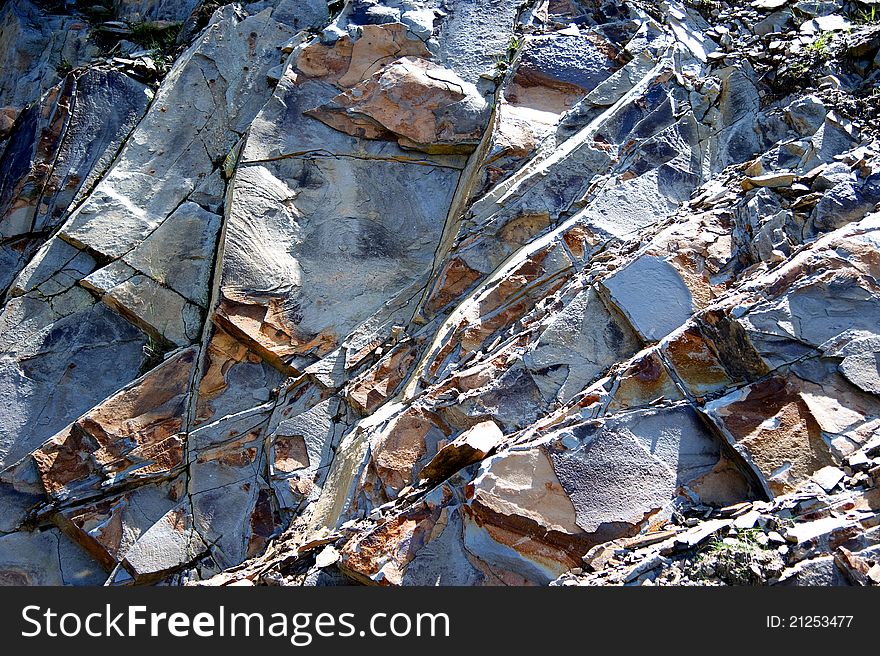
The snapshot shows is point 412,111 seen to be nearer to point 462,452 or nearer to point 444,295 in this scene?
point 444,295

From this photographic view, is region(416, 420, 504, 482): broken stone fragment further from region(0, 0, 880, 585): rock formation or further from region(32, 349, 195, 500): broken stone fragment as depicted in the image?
region(32, 349, 195, 500): broken stone fragment

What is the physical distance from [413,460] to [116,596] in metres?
1.43

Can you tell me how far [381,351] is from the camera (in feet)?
15.3

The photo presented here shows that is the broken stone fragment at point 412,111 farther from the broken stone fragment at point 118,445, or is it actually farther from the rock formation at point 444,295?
the broken stone fragment at point 118,445

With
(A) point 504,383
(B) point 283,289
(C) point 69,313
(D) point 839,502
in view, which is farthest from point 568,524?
(C) point 69,313

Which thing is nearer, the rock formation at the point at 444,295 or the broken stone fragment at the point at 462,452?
the rock formation at the point at 444,295

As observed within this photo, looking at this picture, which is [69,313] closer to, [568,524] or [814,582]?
[568,524]

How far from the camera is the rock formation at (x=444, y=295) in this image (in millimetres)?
3535

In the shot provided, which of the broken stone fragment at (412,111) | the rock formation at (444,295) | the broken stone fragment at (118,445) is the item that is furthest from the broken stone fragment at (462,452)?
the broken stone fragment at (412,111)

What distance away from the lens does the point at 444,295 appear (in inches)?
185

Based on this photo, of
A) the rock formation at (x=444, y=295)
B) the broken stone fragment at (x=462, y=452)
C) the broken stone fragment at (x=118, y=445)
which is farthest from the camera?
the broken stone fragment at (x=118, y=445)

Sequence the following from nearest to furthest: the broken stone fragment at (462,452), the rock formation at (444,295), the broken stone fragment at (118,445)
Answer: the rock formation at (444,295)
the broken stone fragment at (462,452)
the broken stone fragment at (118,445)

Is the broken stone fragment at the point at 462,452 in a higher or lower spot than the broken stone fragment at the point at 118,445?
higher

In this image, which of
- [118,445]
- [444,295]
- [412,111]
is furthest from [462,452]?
[412,111]
